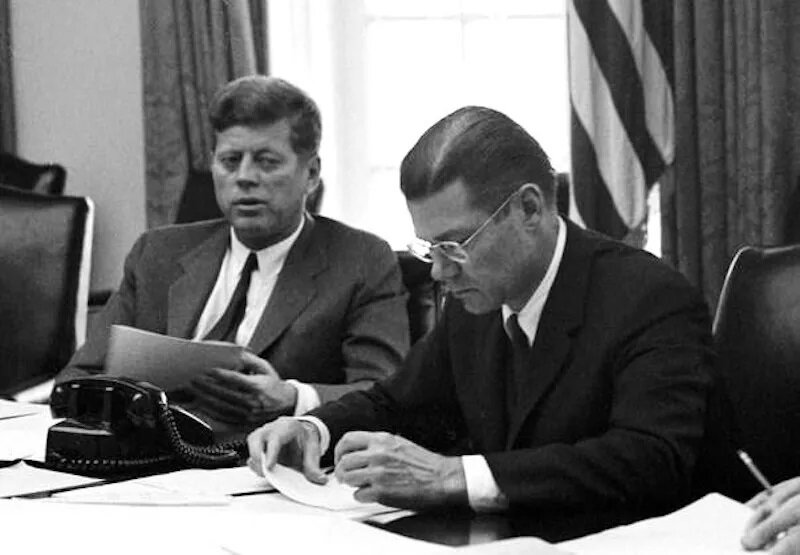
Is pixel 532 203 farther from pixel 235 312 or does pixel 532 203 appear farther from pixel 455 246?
pixel 235 312

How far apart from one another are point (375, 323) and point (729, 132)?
72.5 inches

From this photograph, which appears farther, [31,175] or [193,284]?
[31,175]

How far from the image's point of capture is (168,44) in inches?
198

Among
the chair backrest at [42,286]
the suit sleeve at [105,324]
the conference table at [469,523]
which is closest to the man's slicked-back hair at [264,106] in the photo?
the suit sleeve at [105,324]

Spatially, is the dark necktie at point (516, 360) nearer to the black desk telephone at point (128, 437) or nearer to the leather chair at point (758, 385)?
the leather chair at point (758, 385)

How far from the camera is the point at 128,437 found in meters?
2.28

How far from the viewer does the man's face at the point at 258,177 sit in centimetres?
322

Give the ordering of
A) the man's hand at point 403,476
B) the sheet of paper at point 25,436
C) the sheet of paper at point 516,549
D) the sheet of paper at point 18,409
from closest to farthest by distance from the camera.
Result: 1. the sheet of paper at point 516,549
2. the man's hand at point 403,476
3. the sheet of paper at point 25,436
4. the sheet of paper at point 18,409

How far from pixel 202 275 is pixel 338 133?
1904 millimetres

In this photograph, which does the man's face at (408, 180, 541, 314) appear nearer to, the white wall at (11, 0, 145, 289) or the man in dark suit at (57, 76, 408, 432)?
the man in dark suit at (57, 76, 408, 432)

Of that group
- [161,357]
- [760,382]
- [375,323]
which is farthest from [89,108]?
[760,382]

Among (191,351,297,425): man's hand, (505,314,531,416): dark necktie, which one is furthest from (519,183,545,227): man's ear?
(191,351,297,425): man's hand

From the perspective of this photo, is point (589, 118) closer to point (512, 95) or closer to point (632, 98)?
point (632, 98)

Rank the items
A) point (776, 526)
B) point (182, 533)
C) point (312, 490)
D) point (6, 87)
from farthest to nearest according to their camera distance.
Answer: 1. point (6, 87)
2. point (312, 490)
3. point (182, 533)
4. point (776, 526)
